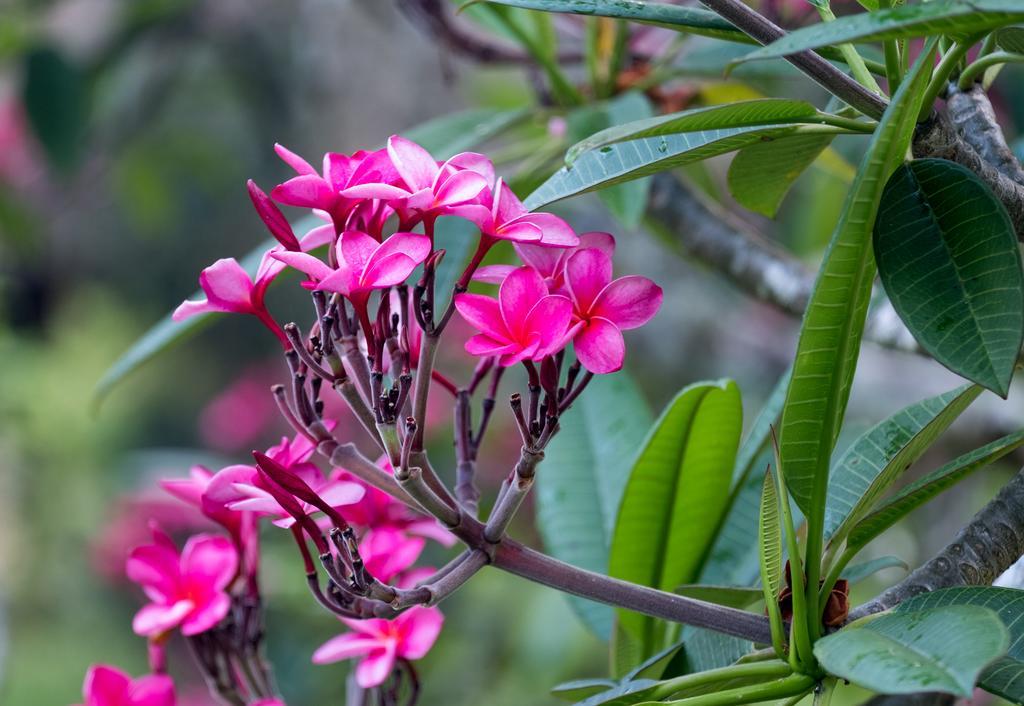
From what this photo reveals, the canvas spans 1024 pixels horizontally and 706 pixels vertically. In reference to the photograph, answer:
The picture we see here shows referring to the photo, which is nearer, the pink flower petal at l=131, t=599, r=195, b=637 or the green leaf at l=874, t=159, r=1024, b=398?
the green leaf at l=874, t=159, r=1024, b=398

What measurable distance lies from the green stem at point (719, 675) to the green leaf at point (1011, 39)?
0.31 m

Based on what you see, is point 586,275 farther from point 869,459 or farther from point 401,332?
point 869,459

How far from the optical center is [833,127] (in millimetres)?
513

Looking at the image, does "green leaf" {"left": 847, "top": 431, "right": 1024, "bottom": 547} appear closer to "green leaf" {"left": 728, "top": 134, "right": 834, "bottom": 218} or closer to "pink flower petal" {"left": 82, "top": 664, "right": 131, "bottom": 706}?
"green leaf" {"left": 728, "top": 134, "right": 834, "bottom": 218}

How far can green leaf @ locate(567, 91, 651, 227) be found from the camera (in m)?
0.79

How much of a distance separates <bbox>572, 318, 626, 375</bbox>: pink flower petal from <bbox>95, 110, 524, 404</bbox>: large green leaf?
333mm

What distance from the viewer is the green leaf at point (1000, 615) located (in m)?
0.44

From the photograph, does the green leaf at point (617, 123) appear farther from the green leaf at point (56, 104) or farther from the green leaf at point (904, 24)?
the green leaf at point (56, 104)

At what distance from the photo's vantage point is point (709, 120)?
47 centimetres

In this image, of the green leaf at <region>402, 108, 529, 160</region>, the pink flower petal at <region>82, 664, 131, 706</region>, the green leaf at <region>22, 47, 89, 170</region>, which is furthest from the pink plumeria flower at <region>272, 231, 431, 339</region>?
the green leaf at <region>22, 47, 89, 170</region>

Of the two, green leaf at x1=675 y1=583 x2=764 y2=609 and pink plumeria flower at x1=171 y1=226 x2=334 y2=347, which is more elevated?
pink plumeria flower at x1=171 y1=226 x2=334 y2=347

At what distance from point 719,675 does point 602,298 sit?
185 mm

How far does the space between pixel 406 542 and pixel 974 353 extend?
0.32 m

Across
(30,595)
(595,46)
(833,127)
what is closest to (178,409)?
(30,595)
